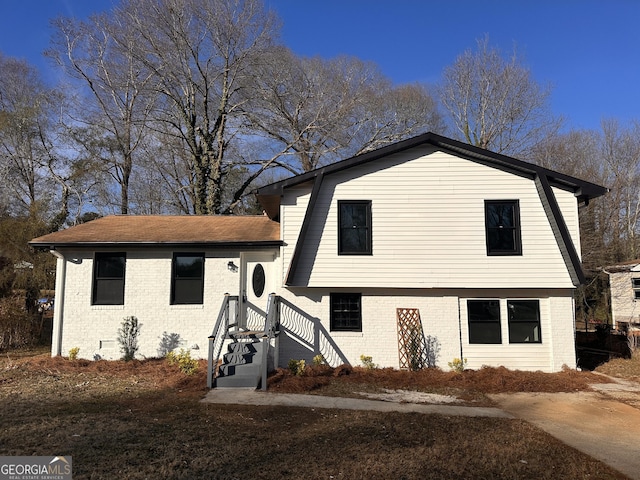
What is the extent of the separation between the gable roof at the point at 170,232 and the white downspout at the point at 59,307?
622 millimetres

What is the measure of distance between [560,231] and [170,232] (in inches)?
409

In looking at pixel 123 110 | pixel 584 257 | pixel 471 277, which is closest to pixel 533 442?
pixel 471 277

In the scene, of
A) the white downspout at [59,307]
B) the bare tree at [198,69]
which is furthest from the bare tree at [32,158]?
the white downspout at [59,307]

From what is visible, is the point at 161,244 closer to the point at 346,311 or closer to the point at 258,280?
the point at 258,280

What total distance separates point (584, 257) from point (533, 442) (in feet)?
72.6

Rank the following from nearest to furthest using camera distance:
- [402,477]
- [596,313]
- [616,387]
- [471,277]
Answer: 1. [402,477]
2. [616,387]
3. [471,277]
4. [596,313]

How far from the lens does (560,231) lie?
33.1ft

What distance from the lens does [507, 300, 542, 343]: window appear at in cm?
1047

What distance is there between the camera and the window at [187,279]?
11.0 metres

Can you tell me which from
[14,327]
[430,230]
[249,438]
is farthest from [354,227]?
[14,327]

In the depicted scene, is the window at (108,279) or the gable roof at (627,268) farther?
the gable roof at (627,268)

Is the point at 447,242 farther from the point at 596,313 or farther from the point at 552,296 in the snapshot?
the point at 596,313

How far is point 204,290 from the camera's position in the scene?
11031 millimetres

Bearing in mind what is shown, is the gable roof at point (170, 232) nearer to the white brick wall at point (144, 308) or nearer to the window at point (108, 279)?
the white brick wall at point (144, 308)
